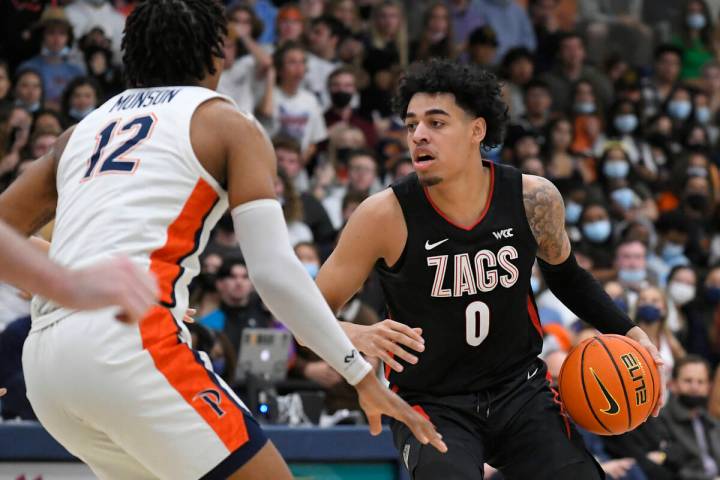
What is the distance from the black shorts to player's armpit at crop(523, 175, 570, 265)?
0.53 metres

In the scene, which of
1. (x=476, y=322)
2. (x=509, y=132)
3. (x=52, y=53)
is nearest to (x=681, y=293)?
(x=509, y=132)

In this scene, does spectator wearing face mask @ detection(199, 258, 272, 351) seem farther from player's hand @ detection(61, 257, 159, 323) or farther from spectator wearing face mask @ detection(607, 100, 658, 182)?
spectator wearing face mask @ detection(607, 100, 658, 182)

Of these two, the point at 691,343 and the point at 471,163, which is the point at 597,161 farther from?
the point at 471,163

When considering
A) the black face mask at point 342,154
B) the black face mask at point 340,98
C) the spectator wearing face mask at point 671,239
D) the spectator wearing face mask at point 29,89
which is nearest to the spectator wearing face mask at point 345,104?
the black face mask at point 340,98

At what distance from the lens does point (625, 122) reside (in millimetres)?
14281

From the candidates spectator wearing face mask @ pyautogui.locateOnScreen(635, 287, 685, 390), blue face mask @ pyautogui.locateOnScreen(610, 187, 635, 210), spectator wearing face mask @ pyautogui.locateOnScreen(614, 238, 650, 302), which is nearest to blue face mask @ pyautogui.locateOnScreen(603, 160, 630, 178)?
blue face mask @ pyautogui.locateOnScreen(610, 187, 635, 210)

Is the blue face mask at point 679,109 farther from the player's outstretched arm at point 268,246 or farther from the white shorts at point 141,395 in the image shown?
the white shorts at point 141,395

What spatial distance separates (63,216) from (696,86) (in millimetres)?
13256

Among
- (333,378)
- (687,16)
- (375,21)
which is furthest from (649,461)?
(687,16)

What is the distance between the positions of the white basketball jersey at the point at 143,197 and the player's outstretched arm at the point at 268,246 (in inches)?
3.0

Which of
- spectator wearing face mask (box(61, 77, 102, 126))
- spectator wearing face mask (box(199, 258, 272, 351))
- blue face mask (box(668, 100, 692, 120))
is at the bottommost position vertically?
blue face mask (box(668, 100, 692, 120))

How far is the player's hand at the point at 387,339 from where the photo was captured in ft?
14.3

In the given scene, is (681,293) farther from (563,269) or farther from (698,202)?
(563,269)

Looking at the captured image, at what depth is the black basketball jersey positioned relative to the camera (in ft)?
15.9
